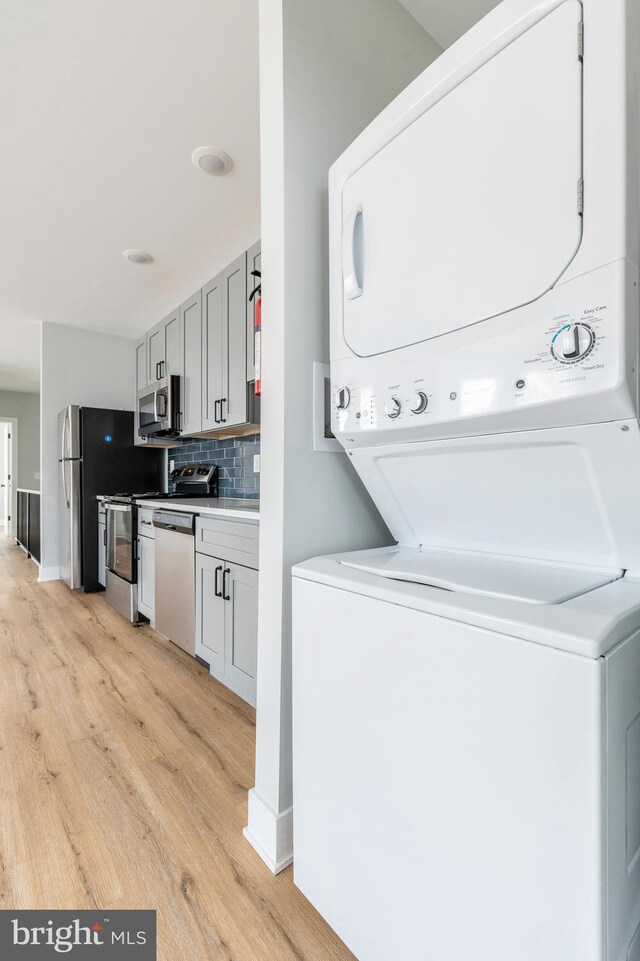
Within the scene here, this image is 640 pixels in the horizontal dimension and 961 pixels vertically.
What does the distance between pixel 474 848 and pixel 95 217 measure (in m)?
3.32

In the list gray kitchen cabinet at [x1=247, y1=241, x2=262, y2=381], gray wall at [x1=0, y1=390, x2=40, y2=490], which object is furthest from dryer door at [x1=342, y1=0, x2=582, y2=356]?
gray wall at [x1=0, y1=390, x2=40, y2=490]

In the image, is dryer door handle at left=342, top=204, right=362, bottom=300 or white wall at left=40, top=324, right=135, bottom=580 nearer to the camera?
dryer door handle at left=342, top=204, right=362, bottom=300

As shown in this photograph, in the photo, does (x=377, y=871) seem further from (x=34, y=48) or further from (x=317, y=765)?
(x=34, y=48)

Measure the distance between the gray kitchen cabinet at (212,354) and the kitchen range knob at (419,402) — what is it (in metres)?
2.23

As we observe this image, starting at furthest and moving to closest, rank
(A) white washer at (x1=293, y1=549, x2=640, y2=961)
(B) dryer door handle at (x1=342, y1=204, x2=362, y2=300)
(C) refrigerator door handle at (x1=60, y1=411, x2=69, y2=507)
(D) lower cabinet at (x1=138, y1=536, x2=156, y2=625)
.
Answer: (C) refrigerator door handle at (x1=60, y1=411, x2=69, y2=507) → (D) lower cabinet at (x1=138, y1=536, x2=156, y2=625) → (B) dryer door handle at (x1=342, y1=204, x2=362, y2=300) → (A) white washer at (x1=293, y1=549, x2=640, y2=961)

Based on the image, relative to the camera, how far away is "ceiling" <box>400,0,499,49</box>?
1505 millimetres

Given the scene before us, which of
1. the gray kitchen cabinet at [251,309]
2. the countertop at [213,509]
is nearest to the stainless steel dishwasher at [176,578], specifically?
the countertop at [213,509]

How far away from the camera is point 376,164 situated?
3.19ft

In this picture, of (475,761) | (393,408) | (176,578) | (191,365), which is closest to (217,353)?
(191,365)

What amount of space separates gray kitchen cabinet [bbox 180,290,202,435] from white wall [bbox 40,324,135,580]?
5.27ft

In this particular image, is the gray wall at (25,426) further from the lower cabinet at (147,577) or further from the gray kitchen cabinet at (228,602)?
the gray kitchen cabinet at (228,602)

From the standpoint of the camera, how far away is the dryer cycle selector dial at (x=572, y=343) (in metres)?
0.66

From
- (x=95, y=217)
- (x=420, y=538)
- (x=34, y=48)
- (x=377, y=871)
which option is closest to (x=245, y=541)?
(x=420, y=538)

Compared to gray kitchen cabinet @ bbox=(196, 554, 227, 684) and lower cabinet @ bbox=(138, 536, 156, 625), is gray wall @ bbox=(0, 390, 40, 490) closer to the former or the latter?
lower cabinet @ bbox=(138, 536, 156, 625)
